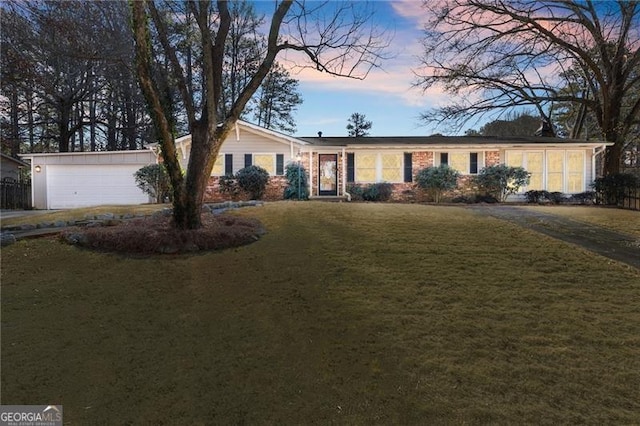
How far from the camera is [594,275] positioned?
5.62 m

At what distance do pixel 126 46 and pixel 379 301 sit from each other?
65.4ft

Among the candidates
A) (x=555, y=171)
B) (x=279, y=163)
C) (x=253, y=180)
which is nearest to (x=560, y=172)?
(x=555, y=171)

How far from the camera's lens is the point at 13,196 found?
19.7 meters

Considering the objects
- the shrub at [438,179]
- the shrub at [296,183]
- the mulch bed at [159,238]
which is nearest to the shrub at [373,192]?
the shrub at [438,179]

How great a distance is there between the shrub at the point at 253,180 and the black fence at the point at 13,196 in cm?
1023

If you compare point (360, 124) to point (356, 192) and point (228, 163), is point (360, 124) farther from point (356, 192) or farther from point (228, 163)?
point (228, 163)

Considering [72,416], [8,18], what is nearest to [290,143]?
[8,18]

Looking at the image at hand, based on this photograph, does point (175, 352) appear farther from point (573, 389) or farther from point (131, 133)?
point (131, 133)

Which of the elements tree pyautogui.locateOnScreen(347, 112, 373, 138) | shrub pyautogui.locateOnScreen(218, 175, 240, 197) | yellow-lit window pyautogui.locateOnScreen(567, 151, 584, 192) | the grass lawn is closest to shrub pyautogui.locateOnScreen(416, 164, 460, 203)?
yellow-lit window pyautogui.locateOnScreen(567, 151, 584, 192)

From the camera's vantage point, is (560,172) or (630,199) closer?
(630,199)

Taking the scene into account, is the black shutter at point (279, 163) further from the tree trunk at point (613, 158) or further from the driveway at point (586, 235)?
the tree trunk at point (613, 158)

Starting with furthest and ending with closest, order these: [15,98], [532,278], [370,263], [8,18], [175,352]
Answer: [15,98]
[8,18]
[370,263]
[532,278]
[175,352]

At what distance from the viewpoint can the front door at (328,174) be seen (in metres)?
19.7

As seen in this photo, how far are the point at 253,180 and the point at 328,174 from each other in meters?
3.97
